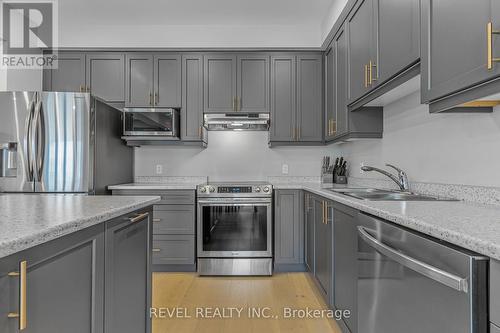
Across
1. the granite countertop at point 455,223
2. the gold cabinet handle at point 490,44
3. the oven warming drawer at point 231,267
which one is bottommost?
the oven warming drawer at point 231,267

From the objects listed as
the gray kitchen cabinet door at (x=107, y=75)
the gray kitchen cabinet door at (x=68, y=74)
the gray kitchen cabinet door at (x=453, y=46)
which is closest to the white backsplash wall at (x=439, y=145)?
the gray kitchen cabinet door at (x=453, y=46)

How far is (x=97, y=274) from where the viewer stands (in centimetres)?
107

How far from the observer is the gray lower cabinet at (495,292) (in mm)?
667

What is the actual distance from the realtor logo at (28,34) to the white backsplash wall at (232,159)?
1526 mm

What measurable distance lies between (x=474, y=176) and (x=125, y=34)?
369cm

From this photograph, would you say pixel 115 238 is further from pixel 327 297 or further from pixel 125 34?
pixel 125 34

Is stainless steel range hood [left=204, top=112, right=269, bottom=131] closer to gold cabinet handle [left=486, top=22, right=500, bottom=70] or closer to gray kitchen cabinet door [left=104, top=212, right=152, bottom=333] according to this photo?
gray kitchen cabinet door [left=104, top=212, right=152, bottom=333]

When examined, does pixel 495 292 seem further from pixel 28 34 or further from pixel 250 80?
pixel 28 34

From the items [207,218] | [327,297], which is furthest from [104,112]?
[327,297]

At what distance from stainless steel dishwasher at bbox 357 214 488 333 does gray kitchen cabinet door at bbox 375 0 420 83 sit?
2.83 ft

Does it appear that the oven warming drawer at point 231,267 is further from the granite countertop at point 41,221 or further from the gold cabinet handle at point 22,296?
the gold cabinet handle at point 22,296

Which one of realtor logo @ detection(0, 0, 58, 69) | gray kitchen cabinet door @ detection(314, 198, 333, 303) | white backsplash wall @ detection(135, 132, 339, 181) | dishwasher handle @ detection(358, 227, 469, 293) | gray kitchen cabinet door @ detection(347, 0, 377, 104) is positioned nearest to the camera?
dishwasher handle @ detection(358, 227, 469, 293)

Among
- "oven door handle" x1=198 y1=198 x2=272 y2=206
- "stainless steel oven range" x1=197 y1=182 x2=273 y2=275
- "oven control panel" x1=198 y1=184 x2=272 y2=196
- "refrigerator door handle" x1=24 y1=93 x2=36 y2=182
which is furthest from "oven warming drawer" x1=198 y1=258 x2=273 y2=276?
"refrigerator door handle" x1=24 y1=93 x2=36 y2=182

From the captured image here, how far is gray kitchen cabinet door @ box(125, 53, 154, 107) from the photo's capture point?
345cm
